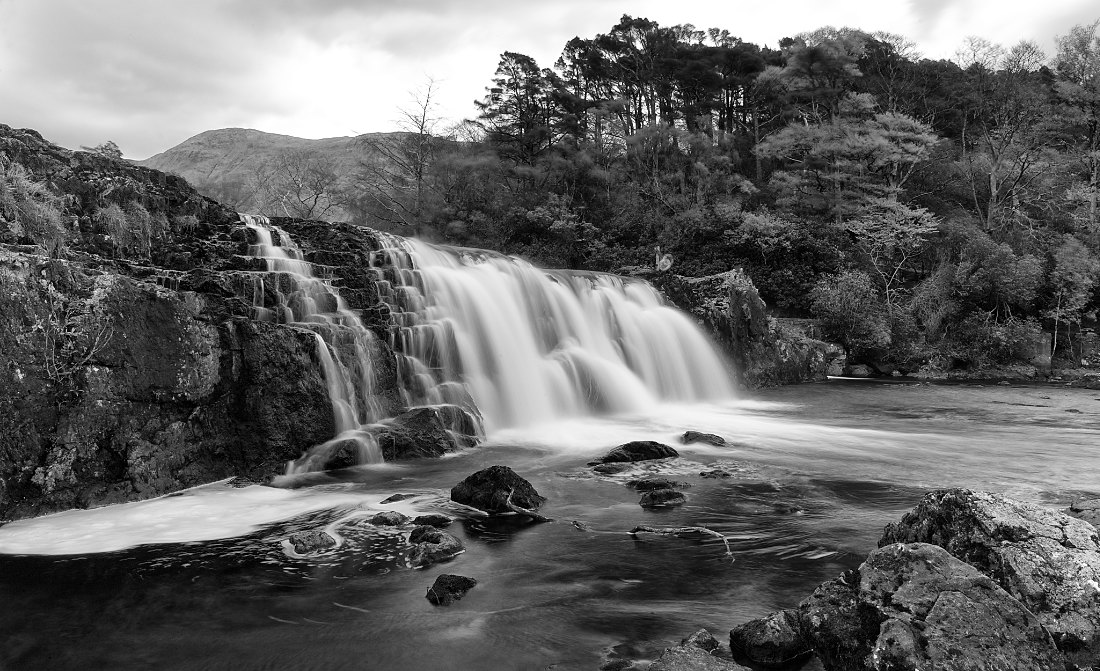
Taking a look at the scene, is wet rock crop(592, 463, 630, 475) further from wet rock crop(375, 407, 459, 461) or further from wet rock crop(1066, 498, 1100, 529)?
wet rock crop(1066, 498, 1100, 529)

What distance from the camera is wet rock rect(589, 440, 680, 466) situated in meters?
8.70

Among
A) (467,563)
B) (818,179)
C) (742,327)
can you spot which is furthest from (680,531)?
(818,179)

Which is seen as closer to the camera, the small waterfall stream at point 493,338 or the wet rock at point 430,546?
the wet rock at point 430,546

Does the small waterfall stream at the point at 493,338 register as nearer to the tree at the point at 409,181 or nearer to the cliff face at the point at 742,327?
the cliff face at the point at 742,327

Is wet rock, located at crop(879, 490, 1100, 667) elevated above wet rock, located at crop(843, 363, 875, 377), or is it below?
above

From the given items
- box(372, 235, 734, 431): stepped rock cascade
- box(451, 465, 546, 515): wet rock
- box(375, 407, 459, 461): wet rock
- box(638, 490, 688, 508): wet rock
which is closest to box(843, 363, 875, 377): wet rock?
box(372, 235, 734, 431): stepped rock cascade

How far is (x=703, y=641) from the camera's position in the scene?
138 inches

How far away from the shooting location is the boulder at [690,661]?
10.2 feet

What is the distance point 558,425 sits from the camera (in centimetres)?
1227

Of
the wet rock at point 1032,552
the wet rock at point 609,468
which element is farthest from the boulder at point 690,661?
the wet rock at point 609,468

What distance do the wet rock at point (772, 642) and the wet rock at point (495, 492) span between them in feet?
11.1

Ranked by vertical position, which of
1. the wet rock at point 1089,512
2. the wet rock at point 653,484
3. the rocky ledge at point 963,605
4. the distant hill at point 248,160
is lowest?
the wet rock at point 653,484

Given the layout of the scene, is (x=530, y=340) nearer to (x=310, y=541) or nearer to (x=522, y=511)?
(x=522, y=511)

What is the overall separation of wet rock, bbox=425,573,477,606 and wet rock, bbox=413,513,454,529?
4.56 feet
